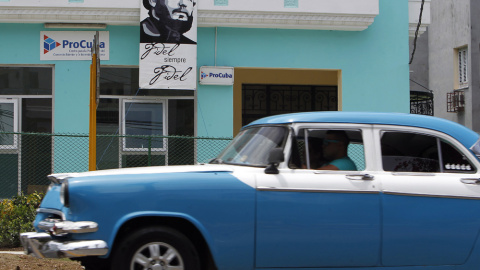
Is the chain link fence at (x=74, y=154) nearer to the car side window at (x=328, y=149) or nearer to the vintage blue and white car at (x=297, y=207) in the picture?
the car side window at (x=328, y=149)

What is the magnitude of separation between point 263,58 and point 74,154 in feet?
14.1

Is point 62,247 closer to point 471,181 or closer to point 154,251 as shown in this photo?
point 154,251

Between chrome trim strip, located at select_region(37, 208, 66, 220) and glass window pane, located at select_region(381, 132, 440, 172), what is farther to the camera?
glass window pane, located at select_region(381, 132, 440, 172)

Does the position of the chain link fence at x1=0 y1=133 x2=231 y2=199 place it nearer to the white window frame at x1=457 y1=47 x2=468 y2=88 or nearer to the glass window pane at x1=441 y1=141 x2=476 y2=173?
the glass window pane at x1=441 y1=141 x2=476 y2=173

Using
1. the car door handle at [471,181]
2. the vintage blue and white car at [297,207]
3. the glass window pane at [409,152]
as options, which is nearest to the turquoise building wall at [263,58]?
the vintage blue and white car at [297,207]

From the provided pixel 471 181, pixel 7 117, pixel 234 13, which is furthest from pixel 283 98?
pixel 471 181

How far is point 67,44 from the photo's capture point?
12.4 m

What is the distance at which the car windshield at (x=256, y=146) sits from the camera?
5.50 m

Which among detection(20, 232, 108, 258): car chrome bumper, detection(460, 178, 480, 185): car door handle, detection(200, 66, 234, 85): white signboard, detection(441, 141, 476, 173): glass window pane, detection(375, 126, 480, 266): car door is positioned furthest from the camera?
detection(200, 66, 234, 85): white signboard

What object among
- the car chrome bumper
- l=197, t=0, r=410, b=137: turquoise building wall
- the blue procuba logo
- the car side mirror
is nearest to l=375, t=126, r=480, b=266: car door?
the car side mirror

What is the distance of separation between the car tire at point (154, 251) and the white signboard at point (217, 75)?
778 cm

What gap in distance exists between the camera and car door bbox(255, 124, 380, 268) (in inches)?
202

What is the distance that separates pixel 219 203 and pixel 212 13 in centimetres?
802

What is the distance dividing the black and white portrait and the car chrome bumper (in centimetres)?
762
